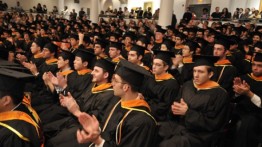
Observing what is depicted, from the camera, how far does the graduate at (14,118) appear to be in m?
2.07

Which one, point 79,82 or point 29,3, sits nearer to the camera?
point 79,82

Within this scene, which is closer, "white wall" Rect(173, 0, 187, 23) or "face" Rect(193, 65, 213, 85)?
"face" Rect(193, 65, 213, 85)

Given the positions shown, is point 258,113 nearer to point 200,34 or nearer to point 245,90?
point 245,90

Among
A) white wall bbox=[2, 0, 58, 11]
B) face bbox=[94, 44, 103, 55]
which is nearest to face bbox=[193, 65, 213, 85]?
face bbox=[94, 44, 103, 55]

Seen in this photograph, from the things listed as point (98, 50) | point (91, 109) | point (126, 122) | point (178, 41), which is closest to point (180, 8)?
point (178, 41)

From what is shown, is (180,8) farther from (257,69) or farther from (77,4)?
(257,69)

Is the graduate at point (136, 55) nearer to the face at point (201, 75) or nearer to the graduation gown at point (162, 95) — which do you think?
the graduation gown at point (162, 95)

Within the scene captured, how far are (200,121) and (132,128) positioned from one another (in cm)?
126

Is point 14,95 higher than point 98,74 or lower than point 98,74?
higher

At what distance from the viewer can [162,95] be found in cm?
438

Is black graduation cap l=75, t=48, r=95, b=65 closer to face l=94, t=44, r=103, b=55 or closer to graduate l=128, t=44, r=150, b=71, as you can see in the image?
graduate l=128, t=44, r=150, b=71

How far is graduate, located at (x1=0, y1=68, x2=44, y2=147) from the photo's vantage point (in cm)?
207

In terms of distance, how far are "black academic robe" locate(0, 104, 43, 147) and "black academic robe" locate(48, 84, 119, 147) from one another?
3.99 ft

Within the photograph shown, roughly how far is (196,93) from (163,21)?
9.17 meters
